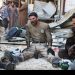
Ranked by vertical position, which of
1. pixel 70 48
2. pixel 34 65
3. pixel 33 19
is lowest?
pixel 34 65

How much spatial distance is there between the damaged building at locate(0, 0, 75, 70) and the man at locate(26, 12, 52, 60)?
0.02m

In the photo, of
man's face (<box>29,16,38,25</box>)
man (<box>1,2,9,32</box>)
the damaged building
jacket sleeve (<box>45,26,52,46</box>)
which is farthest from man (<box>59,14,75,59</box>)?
man (<box>1,2,9,32</box>)

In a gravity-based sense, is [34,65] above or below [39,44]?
below

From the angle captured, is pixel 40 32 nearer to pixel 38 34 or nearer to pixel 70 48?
pixel 38 34

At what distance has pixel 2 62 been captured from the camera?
220 cm

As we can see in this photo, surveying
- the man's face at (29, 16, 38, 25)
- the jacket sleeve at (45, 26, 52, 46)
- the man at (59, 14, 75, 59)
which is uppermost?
the man's face at (29, 16, 38, 25)

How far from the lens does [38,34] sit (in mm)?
2264

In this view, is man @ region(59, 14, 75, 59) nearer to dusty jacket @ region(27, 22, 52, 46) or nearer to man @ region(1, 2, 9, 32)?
dusty jacket @ region(27, 22, 52, 46)

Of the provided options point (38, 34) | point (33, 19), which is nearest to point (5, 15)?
point (33, 19)

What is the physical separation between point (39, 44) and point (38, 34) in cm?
11

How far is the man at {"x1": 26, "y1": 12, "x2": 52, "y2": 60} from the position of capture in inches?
88.2

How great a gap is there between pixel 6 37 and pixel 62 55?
0.62 meters

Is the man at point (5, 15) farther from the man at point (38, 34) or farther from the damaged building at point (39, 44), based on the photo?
the man at point (38, 34)
